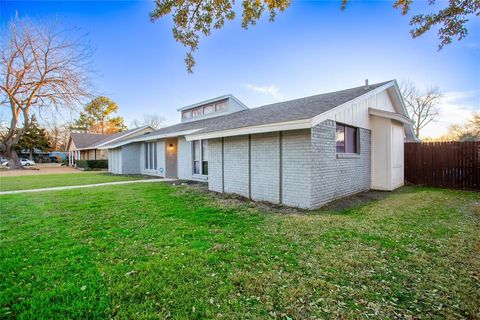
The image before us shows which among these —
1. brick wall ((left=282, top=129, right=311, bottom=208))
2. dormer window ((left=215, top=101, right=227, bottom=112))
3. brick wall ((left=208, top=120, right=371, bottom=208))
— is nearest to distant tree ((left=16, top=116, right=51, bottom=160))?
dormer window ((left=215, top=101, right=227, bottom=112))

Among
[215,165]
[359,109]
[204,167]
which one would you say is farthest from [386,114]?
[204,167]

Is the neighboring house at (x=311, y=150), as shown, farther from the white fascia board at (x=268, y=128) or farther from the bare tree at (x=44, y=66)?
the bare tree at (x=44, y=66)

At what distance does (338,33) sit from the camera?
378 inches

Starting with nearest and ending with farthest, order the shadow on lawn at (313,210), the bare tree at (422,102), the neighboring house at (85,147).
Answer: the shadow on lawn at (313,210), the bare tree at (422,102), the neighboring house at (85,147)

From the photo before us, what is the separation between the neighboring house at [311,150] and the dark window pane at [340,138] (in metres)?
0.03

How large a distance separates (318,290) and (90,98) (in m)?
20.4

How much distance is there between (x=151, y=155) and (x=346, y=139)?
14158 mm

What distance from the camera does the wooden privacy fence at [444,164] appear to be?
10000mm

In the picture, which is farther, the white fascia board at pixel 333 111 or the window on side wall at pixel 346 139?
the window on side wall at pixel 346 139

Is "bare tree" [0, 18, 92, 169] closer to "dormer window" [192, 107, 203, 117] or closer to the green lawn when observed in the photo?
"dormer window" [192, 107, 203, 117]

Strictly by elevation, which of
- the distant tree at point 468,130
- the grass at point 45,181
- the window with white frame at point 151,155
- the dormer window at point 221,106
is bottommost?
the grass at point 45,181

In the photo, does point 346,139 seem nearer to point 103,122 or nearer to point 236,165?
point 236,165

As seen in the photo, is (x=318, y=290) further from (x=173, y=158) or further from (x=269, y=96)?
(x=269, y=96)

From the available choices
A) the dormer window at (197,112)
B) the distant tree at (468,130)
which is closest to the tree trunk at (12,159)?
the dormer window at (197,112)
